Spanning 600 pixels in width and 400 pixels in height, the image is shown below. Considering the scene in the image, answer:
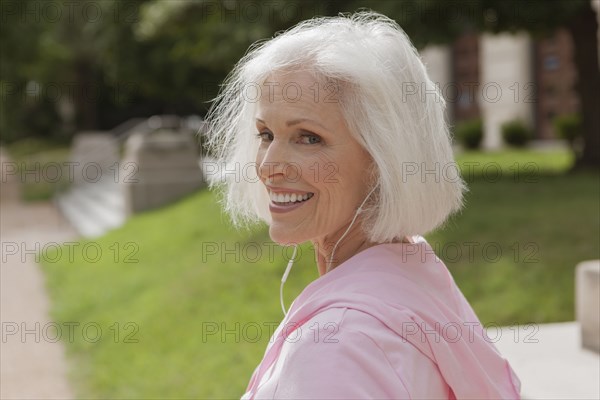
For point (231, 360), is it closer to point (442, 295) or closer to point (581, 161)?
point (442, 295)

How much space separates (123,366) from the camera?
6.69m

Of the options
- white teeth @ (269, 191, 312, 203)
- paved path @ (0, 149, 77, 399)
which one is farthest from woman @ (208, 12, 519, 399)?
paved path @ (0, 149, 77, 399)

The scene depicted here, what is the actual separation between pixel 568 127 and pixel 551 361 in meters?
14.7

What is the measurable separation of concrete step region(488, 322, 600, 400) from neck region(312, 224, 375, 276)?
1.49 metres

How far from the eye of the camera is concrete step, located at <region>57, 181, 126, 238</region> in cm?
1496

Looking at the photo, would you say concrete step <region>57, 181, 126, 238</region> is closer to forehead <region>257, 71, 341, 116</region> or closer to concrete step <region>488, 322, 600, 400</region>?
concrete step <region>488, 322, 600, 400</region>

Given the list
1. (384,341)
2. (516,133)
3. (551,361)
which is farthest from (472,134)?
(384,341)

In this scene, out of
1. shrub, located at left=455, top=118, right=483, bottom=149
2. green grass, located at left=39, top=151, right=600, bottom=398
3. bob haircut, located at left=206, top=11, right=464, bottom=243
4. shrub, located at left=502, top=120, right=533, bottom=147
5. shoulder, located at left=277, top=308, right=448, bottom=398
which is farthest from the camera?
shrub, located at left=455, top=118, right=483, bottom=149

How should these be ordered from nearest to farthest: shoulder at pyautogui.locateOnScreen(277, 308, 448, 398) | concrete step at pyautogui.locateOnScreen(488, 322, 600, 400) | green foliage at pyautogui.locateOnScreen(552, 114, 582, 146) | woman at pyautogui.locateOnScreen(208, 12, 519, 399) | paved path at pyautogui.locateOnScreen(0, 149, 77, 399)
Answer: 1. shoulder at pyautogui.locateOnScreen(277, 308, 448, 398)
2. woman at pyautogui.locateOnScreen(208, 12, 519, 399)
3. concrete step at pyautogui.locateOnScreen(488, 322, 600, 400)
4. paved path at pyautogui.locateOnScreen(0, 149, 77, 399)
5. green foliage at pyautogui.locateOnScreen(552, 114, 582, 146)

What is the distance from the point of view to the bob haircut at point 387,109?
5.73ft

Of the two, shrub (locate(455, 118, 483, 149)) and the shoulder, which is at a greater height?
the shoulder

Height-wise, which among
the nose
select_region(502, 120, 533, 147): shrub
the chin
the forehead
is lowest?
select_region(502, 120, 533, 147): shrub

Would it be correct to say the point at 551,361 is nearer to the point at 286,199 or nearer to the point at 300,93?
the point at 286,199

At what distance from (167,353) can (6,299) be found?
4079 mm
